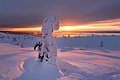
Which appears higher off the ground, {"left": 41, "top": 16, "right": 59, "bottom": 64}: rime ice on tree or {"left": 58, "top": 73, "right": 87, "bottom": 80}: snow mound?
{"left": 41, "top": 16, "right": 59, "bottom": 64}: rime ice on tree

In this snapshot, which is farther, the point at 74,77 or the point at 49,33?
the point at 49,33

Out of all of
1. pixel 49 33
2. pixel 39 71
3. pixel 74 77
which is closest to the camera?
pixel 74 77

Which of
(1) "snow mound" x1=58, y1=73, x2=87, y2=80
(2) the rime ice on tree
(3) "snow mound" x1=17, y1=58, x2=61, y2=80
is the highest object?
(2) the rime ice on tree

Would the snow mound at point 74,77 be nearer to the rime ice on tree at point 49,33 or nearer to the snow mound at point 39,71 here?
the snow mound at point 39,71

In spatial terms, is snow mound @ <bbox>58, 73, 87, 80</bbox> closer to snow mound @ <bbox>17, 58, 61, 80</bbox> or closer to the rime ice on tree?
snow mound @ <bbox>17, 58, 61, 80</bbox>

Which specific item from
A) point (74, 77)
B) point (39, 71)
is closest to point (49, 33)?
point (39, 71)

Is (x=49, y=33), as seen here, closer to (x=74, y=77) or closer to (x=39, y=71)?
(x=39, y=71)

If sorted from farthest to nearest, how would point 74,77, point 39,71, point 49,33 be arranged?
point 49,33 < point 39,71 < point 74,77

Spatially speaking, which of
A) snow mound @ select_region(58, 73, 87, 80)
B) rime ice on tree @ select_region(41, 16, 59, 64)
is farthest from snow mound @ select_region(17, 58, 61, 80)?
rime ice on tree @ select_region(41, 16, 59, 64)

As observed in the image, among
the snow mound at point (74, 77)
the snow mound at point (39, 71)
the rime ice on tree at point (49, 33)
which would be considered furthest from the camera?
the rime ice on tree at point (49, 33)

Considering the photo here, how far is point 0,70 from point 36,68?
1.68 m

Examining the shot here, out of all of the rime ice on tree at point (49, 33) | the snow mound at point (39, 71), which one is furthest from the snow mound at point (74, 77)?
the rime ice on tree at point (49, 33)

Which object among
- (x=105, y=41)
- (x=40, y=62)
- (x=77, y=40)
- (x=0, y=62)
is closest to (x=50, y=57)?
(x=40, y=62)

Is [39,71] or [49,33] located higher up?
[49,33]
